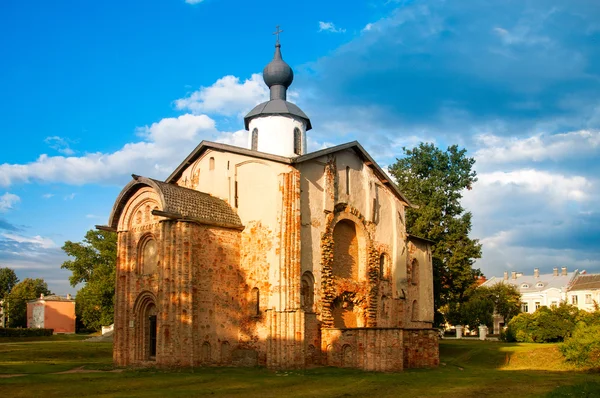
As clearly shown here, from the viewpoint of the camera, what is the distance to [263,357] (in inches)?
928

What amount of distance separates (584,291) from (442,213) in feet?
125

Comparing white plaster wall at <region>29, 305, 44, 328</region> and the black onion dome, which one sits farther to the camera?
white plaster wall at <region>29, 305, 44, 328</region>

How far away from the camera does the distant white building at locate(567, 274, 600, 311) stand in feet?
213

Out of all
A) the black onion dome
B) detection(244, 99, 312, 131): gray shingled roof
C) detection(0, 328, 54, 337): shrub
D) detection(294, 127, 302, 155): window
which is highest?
the black onion dome

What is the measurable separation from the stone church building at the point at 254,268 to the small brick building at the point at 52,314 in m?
44.4

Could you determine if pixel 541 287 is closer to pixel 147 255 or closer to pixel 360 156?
pixel 360 156

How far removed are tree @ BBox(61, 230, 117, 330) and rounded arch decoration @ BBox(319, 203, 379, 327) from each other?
2707 cm

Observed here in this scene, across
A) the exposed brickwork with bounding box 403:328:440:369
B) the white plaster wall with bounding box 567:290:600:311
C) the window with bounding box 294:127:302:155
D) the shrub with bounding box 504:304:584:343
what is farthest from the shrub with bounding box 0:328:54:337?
the white plaster wall with bounding box 567:290:600:311

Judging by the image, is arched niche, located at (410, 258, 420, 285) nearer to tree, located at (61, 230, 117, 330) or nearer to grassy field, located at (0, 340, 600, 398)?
grassy field, located at (0, 340, 600, 398)

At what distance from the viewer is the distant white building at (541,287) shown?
68.5 m

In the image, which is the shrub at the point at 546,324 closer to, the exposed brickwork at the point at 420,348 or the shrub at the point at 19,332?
the exposed brickwork at the point at 420,348

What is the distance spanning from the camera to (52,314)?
65.8m

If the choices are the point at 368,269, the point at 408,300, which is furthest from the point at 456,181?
the point at 368,269

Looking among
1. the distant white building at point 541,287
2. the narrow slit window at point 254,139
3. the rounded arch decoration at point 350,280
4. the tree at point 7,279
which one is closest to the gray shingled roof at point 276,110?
the narrow slit window at point 254,139
